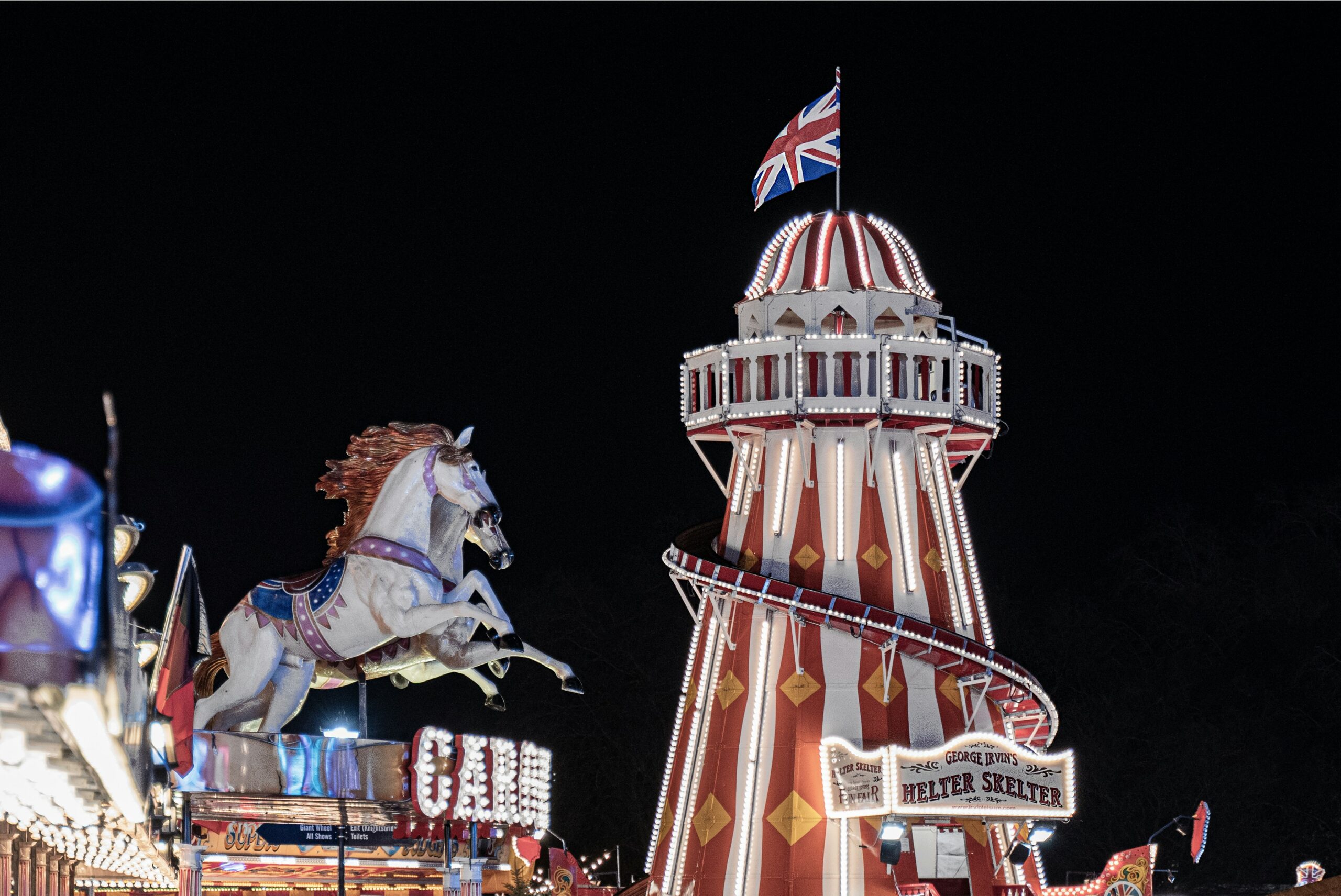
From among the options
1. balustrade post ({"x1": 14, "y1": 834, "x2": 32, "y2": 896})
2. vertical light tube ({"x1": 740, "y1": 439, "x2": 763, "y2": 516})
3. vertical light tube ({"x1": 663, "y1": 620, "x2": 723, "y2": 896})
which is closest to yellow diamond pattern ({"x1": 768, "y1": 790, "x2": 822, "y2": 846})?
vertical light tube ({"x1": 663, "y1": 620, "x2": 723, "y2": 896})

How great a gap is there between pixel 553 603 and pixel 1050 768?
24429 millimetres

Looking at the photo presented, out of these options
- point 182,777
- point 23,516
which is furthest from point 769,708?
point 23,516

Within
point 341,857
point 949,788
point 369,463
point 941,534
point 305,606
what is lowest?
point 341,857

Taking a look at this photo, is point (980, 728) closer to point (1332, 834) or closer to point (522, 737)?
point (1332, 834)

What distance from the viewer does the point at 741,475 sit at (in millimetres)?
38188

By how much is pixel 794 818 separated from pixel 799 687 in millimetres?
2113

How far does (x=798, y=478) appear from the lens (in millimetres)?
36938

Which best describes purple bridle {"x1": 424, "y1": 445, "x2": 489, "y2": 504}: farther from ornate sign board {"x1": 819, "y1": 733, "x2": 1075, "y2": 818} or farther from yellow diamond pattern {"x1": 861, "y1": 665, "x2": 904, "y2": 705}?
yellow diamond pattern {"x1": 861, "y1": 665, "x2": 904, "y2": 705}

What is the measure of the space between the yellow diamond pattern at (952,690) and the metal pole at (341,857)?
44.1 ft

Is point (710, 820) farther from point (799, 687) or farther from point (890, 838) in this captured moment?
point (890, 838)

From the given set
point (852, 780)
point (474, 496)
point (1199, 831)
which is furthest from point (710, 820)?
point (474, 496)

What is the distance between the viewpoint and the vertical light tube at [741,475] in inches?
1499

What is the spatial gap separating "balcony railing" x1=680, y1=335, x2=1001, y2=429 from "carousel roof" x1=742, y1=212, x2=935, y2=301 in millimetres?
1516

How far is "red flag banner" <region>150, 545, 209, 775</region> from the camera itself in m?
19.2
